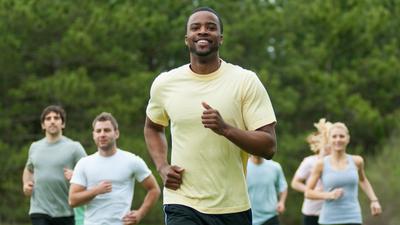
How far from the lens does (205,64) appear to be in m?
3.30

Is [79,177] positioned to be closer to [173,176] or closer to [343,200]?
[173,176]

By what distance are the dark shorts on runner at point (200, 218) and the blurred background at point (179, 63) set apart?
15204mm

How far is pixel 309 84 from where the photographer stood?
74.3 feet

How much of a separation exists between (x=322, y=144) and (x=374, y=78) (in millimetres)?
16313

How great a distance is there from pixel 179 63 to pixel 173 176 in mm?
20033

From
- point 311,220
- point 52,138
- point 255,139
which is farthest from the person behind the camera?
point 311,220

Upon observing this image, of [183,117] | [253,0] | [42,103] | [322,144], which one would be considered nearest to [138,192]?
[42,103]

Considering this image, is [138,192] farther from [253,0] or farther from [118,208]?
[118,208]

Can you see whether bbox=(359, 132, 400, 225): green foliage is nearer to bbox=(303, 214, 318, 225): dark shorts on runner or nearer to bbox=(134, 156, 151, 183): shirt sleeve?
bbox=(303, 214, 318, 225): dark shorts on runner

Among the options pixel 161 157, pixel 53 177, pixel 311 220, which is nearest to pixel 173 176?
pixel 161 157

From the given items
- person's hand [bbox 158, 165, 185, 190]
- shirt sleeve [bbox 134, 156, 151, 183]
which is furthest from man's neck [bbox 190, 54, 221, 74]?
shirt sleeve [bbox 134, 156, 151, 183]

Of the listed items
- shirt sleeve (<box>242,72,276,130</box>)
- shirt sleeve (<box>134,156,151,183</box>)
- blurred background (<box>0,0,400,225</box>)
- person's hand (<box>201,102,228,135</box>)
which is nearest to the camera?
person's hand (<box>201,102,228,135</box>)

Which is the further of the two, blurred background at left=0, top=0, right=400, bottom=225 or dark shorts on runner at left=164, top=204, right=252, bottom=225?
blurred background at left=0, top=0, right=400, bottom=225

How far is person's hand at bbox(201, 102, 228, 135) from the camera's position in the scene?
9.35ft
